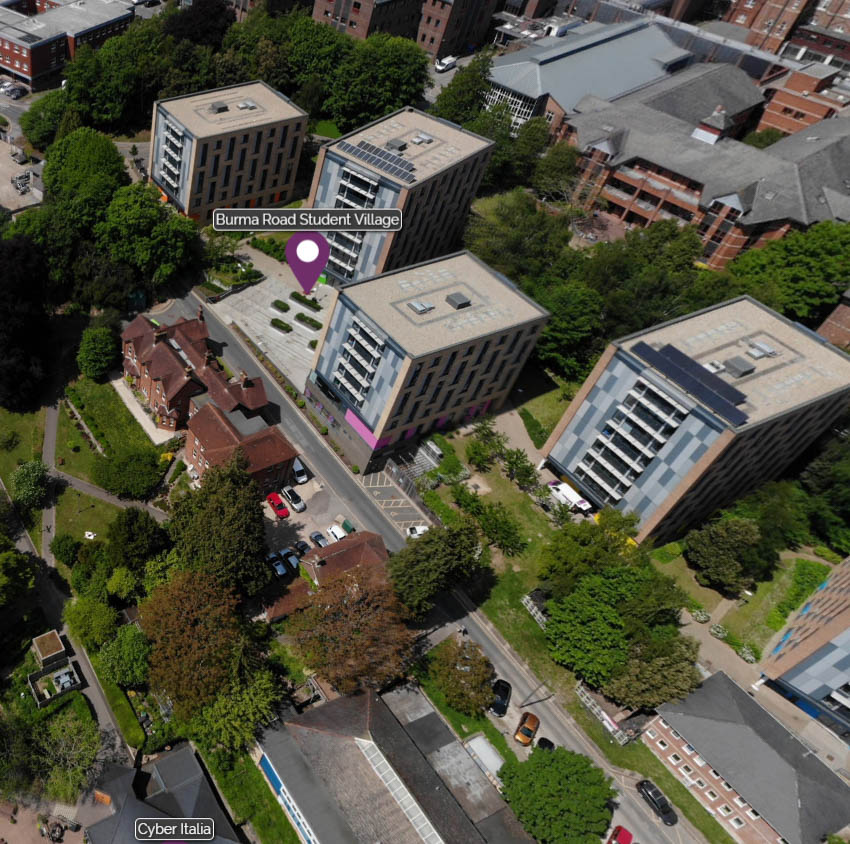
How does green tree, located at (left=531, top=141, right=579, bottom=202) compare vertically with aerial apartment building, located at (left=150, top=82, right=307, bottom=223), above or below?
above

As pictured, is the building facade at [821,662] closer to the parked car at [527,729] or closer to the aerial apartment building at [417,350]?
the parked car at [527,729]

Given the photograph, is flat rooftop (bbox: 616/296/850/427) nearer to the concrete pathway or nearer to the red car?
the red car

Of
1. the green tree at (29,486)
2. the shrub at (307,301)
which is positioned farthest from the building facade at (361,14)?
the green tree at (29,486)

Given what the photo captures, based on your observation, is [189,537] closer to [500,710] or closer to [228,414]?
[228,414]

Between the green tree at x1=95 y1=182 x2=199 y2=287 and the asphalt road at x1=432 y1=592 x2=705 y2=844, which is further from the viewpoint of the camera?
the green tree at x1=95 y1=182 x2=199 y2=287

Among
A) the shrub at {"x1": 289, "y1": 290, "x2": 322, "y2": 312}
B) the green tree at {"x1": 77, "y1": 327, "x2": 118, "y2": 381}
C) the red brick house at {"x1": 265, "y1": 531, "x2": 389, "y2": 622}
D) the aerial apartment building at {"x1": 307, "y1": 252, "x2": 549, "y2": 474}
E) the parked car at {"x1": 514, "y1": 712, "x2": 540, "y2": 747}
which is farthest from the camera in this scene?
the shrub at {"x1": 289, "y1": 290, "x2": 322, "y2": 312}

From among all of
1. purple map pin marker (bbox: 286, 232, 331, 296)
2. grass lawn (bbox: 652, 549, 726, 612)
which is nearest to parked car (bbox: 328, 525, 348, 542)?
purple map pin marker (bbox: 286, 232, 331, 296)

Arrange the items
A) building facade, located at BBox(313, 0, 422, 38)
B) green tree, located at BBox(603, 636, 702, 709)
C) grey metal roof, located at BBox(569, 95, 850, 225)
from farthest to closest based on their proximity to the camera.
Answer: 1. building facade, located at BBox(313, 0, 422, 38)
2. grey metal roof, located at BBox(569, 95, 850, 225)
3. green tree, located at BBox(603, 636, 702, 709)
